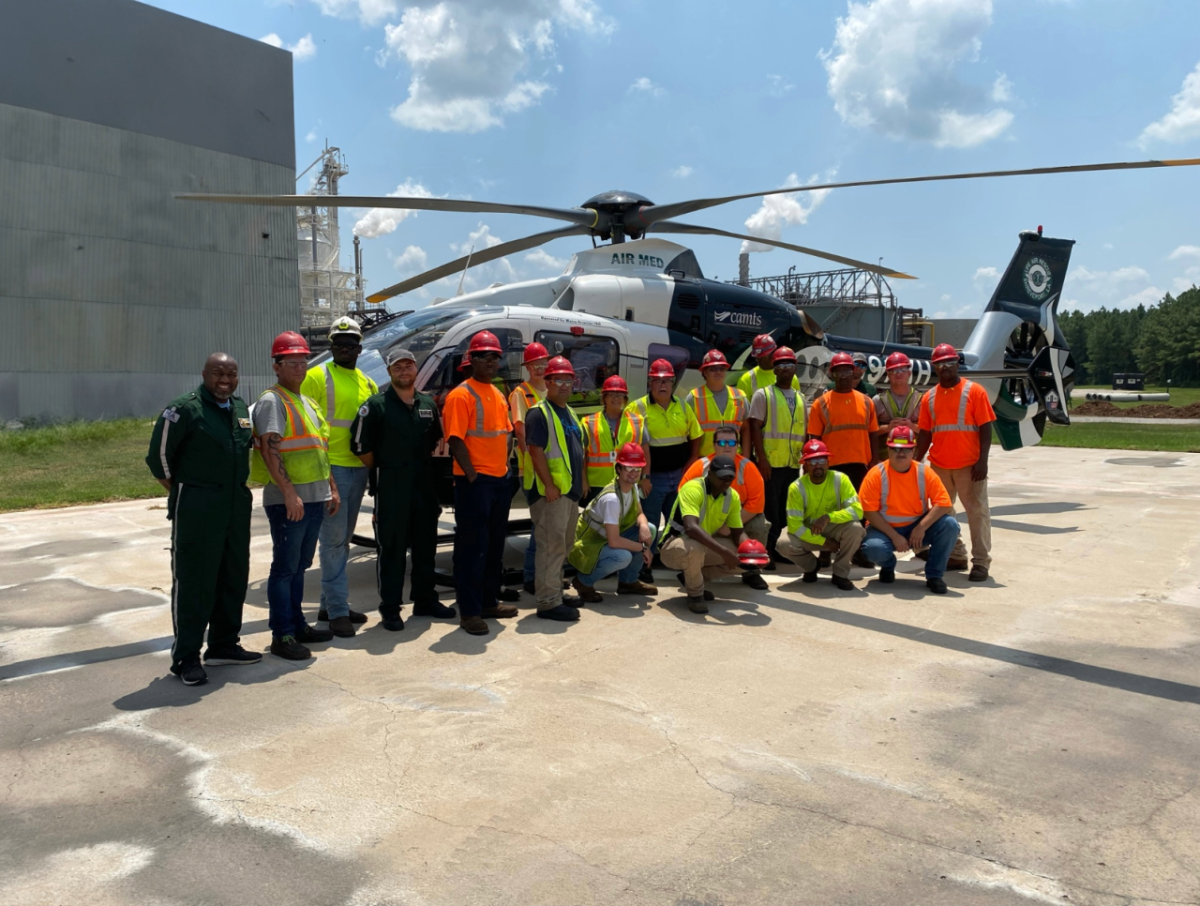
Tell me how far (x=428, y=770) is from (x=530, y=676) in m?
1.26

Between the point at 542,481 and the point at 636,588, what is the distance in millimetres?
1342

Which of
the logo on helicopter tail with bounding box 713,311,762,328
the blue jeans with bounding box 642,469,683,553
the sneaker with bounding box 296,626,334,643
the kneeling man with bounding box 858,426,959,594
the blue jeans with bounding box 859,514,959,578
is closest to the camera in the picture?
the sneaker with bounding box 296,626,334,643

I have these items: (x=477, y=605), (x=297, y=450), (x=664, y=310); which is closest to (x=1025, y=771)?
(x=477, y=605)

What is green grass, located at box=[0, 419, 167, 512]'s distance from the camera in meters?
12.8

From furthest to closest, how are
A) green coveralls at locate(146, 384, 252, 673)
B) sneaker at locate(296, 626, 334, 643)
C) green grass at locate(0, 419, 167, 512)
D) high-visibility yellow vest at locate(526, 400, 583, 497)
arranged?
1. green grass at locate(0, 419, 167, 512)
2. high-visibility yellow vest at locate(526, 400, 583, 497)
3. sneaker at locate(296, 626, 334, 643)
4. green coveralls at locate(146, 384, 252, 673)

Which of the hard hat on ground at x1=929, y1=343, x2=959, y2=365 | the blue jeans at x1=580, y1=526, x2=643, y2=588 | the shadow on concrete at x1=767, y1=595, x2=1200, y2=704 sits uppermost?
the hard hat on ground at x1=929, y1=343, x2=959, y2=365

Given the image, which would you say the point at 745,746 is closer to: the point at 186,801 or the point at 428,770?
the point at 428,770

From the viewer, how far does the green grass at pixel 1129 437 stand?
71.9 ft

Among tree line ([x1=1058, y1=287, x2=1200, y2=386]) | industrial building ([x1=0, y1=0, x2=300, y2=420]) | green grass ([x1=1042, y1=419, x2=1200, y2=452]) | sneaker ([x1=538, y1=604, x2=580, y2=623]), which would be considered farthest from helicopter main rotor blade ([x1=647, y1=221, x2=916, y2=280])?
tree line ([x1=1058, y1=287, x2=1200, y2=386])

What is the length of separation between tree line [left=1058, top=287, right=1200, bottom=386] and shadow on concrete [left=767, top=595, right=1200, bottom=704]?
6830 centimetres

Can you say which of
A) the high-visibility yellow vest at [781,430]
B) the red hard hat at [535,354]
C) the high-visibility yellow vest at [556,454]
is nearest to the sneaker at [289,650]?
the high-visibility yellow vest at [556,454]

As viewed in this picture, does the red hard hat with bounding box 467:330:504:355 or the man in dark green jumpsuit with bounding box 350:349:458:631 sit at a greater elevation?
the red hard hat with bounding box 467:330:504:355

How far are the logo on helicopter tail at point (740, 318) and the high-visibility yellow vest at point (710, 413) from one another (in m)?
1.81

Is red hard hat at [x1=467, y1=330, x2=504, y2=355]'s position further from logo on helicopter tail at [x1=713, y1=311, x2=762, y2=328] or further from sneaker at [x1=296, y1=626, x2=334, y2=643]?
logo on helicopter tail at [x1=713, y1=311, x2=762, y2=328]
